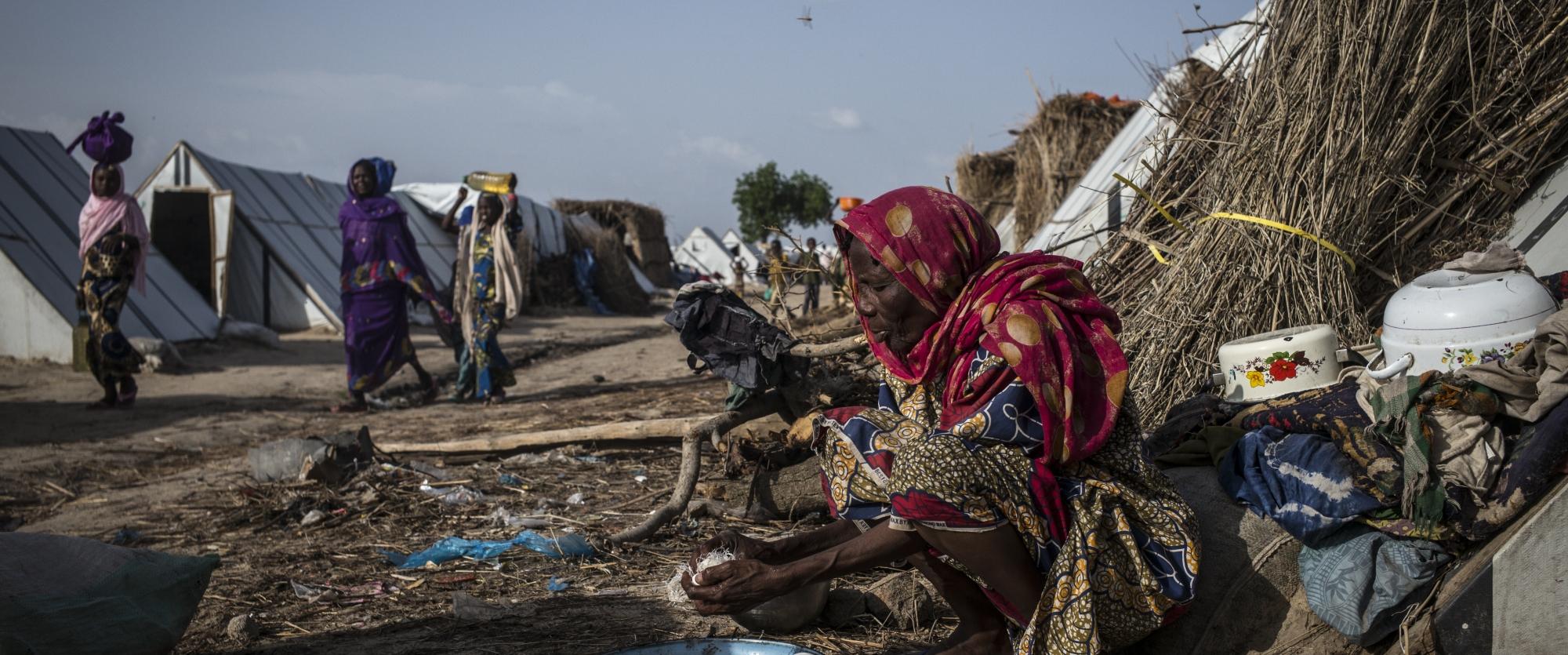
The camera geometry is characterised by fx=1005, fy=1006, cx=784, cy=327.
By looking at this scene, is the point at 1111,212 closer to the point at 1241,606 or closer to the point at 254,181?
the point at 1241,606

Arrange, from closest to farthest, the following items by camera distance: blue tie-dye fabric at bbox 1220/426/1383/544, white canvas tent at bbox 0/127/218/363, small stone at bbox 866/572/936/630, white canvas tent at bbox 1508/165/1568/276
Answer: blue tie-dye fabric at bbox 1220/426/1383/544
small stone at bbox 866/572/936/630
white canvas tent at bbox 1508/165/1568/276
white canvas tent at bbox 0/127/218/363

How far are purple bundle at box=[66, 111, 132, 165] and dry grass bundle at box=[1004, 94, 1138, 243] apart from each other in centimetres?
753

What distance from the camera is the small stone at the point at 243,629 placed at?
2.69 meters

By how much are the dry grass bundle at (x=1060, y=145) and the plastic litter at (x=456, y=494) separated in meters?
6.43

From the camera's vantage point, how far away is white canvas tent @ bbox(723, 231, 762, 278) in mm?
32219

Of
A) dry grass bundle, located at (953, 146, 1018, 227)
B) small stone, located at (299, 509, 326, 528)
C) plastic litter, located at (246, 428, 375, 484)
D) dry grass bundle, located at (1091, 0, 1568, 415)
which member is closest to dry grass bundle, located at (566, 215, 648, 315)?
dry grass bundle, located at (953, 146, 1018, 227)

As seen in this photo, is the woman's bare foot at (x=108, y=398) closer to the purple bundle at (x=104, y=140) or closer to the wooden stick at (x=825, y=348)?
the purple bundle at (x=104, y=140)

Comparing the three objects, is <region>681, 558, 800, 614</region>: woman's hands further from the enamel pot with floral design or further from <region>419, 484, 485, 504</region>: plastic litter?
<region>419, 484, 485, 504</region>: plastic litter

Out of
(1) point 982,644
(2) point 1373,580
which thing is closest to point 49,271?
(1) point 982,644

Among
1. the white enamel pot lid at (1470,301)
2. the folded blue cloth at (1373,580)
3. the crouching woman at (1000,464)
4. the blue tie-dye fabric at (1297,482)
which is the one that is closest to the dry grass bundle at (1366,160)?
the white enamel pot lid at (1470,301)

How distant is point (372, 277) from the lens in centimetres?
754

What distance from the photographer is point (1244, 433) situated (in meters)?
2.45

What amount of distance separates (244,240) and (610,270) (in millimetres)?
9210

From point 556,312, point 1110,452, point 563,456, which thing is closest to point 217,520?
point 563,456
